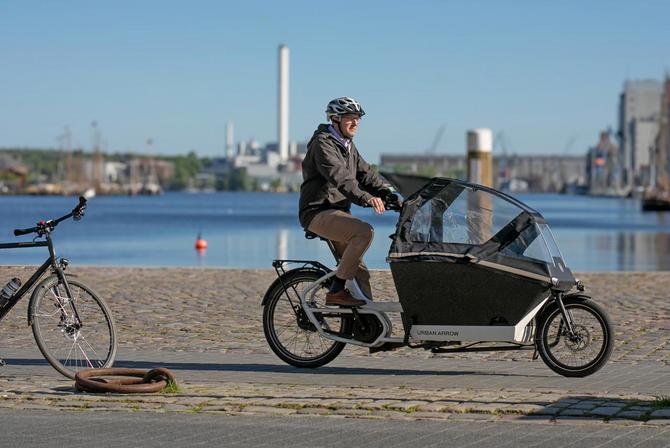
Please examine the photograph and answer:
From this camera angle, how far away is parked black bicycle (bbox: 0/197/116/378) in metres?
9.53

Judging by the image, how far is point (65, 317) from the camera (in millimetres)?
9609

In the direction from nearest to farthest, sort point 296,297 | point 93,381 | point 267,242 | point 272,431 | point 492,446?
point 492,446, point 272,431, point 93,381, point 296,297, point 267,242

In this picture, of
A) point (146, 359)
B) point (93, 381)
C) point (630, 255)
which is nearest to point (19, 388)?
point (93, 381)

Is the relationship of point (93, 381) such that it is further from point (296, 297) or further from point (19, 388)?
point (296, 297)

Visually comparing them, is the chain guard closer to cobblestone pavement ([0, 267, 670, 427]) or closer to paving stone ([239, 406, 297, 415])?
cobblestone pavement ([0, 267, 670, 427])

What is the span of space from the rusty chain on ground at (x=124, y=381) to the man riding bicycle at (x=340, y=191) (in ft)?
5.29

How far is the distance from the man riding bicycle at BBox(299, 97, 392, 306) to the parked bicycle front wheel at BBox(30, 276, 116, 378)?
1.57 metres

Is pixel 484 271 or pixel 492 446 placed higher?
pixel 484 271

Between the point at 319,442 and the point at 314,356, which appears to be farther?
the point at 314,356

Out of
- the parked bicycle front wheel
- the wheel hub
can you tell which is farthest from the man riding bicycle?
the parked bicycle front wheel

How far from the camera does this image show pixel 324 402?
8.49m

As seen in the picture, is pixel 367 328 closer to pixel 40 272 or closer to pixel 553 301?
pixel 553 301

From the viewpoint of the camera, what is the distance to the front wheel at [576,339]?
9.66 m

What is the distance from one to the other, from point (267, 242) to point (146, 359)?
4401 cm
